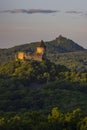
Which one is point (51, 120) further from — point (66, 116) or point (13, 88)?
point (13, 88)

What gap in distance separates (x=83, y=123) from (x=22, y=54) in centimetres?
8942

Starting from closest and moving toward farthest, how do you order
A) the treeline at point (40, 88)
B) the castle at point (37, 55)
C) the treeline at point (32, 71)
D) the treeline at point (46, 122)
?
A: the treeline at point (46, 122) → the treeline at point (40, 88) → the treeline at point (32, 71) → the castle at point (37, 55)

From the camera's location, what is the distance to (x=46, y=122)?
3430 inches

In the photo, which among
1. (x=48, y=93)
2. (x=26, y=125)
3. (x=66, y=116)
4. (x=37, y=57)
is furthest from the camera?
(x=37, y=57)

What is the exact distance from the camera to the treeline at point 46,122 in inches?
3319

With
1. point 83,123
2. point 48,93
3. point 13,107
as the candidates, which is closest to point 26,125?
point 83,123

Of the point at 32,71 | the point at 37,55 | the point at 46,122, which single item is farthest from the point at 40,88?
the point at 46,122

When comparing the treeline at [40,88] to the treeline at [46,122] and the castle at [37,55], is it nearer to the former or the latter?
the castle at [37,55]

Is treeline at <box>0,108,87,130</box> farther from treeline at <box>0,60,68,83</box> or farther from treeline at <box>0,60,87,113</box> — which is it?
treeline at <box>0,60,68,83</box>

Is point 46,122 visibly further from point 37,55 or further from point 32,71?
point 37,55

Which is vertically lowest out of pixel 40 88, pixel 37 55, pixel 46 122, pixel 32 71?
pixel 40 88

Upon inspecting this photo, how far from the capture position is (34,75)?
163625 mm

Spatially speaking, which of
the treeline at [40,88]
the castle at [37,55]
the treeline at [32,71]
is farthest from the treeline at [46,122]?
the castle at [37,55]

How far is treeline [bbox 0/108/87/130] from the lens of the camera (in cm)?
8431
